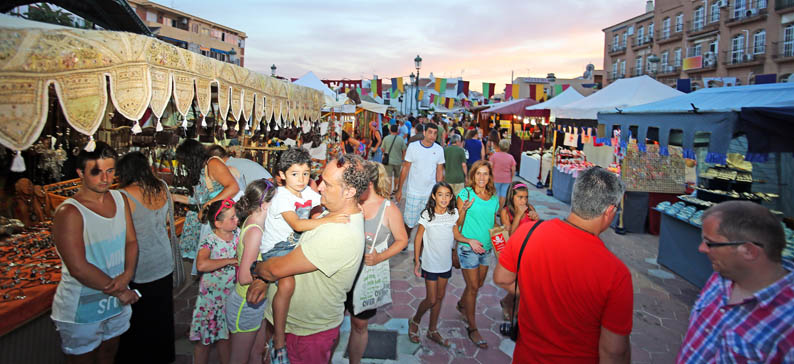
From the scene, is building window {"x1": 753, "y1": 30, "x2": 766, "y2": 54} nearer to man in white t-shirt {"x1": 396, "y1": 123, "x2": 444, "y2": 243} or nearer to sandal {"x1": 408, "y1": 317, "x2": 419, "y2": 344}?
man in white t-shirt {"x1": 396, "y1": 123, "x2": 444, "y2": 243}

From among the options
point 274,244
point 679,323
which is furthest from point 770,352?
point 679,323

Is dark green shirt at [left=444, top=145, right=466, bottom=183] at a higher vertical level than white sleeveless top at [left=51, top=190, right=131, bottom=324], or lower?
higher

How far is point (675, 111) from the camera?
614 centimetres

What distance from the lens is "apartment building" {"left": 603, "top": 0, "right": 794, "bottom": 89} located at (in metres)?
23.5

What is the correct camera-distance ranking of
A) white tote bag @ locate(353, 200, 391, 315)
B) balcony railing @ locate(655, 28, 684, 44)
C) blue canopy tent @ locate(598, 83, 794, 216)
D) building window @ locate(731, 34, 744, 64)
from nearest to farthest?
white tote bag @ locate(353, 200, 391, 315), blue canopy tent @ locate(598, 83, 794, 216), building window @ locate(731, 34, 744, 64), balcony railing @ locate(655, 28, 684, 44)

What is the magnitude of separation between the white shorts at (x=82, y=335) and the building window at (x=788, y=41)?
3382cm

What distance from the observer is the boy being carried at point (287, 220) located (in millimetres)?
2070

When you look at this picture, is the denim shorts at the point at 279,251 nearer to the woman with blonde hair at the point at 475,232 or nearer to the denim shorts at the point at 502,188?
the woman with blonde hair at the point at 475,232

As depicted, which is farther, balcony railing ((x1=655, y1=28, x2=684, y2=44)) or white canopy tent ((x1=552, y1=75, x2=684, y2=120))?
balcony railing ((x1=655, y1=28, x2=684, y2=44))

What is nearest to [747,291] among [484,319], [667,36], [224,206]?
[484,319]

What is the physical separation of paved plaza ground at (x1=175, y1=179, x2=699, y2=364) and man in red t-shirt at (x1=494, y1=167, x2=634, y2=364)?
1686mm

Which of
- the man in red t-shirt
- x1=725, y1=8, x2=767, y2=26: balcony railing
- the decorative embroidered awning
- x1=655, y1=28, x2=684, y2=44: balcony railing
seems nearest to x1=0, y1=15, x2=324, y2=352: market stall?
the decorative embroidered awning

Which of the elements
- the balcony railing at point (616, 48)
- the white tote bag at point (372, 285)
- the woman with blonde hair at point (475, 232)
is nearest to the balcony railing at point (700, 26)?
the balcony railing at point (616, 48)

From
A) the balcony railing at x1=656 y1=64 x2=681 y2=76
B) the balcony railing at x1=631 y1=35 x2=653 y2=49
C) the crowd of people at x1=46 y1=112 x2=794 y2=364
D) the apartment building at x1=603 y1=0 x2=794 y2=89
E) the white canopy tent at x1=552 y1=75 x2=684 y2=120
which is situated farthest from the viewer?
the balcony railing at x1=631 y1=35 x2=653 y2=49
